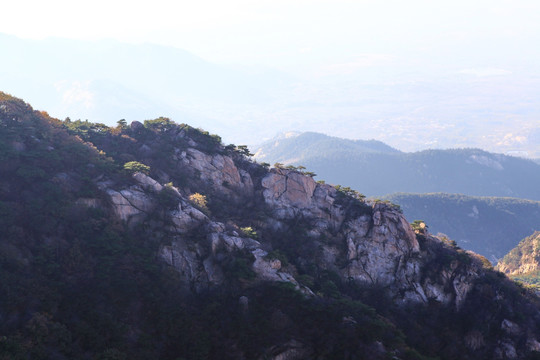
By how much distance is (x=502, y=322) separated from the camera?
39.9m

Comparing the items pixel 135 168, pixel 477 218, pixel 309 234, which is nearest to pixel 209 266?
pixel 309 234

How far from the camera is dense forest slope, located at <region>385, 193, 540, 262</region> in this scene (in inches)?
5778

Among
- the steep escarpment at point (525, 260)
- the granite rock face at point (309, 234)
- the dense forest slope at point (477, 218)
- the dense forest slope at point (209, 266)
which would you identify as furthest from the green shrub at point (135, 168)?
the dense forest slope at point (477, 218)

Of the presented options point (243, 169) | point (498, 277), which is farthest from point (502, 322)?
point (243, 169)

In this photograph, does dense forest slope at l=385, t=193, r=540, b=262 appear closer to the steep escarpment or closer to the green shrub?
the steep escarpment

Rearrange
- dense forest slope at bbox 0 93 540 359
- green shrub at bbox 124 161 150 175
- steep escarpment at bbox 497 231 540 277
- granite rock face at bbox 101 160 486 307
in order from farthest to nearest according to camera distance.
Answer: steep escarpment at bbox 497 231 540 277 < green shrub at bbox 124 161 150 175 < granite rock face at bbox 101 160 486 307 < dense forest slope at bbox 0 93 540 359

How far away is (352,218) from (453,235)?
112820 mm

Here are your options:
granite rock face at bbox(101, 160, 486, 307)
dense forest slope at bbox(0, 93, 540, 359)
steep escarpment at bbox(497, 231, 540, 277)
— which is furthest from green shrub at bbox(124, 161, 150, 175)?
steep escarpment at bbox(497, 231, 540, 277)

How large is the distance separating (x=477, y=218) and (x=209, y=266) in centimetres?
13314

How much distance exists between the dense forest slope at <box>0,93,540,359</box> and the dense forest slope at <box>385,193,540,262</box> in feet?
343

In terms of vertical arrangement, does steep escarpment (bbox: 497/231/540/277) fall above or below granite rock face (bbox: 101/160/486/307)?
below

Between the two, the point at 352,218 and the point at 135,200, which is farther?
the point at 352,218

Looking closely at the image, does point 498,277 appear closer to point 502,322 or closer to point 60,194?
point 502,322

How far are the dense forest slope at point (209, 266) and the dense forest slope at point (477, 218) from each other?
343 feet
